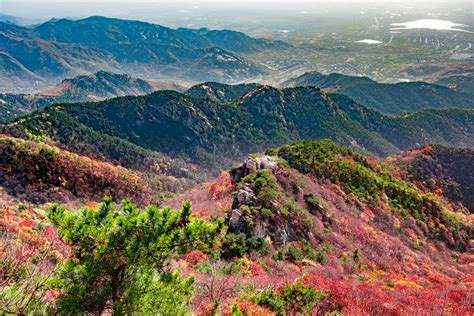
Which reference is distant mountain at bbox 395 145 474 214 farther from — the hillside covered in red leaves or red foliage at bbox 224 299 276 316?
red foliage at bbox 224 299 276 316

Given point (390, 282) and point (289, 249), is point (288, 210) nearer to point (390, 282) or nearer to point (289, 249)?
point (289, 249)

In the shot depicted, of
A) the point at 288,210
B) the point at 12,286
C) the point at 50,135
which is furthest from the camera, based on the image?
the point at 50,135

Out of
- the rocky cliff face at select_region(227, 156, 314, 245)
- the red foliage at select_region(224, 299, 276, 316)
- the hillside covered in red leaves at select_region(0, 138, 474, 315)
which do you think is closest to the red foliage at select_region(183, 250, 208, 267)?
the hillside covered in red leaves at select_region(0, 138, 474, 315)

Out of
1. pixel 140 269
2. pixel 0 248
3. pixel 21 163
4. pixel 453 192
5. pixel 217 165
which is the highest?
pixel 0 248

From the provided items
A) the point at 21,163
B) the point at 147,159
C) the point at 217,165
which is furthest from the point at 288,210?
the point at 217,165

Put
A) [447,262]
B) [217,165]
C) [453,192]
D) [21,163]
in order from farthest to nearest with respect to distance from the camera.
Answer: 1. [217,165]
2. [453,192]
3. [21,163]
4. [447,262]

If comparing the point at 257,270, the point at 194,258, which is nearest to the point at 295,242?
the point at 257,270

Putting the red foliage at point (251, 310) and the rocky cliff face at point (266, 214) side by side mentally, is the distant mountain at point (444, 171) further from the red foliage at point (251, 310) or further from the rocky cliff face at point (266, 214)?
the red foliage at point (251, 310)

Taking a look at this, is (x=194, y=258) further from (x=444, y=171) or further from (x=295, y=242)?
(x=444, y=171)

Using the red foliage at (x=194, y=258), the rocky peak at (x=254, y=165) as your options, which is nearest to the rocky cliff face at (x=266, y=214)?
the red foliage at (x=194, y=258)
